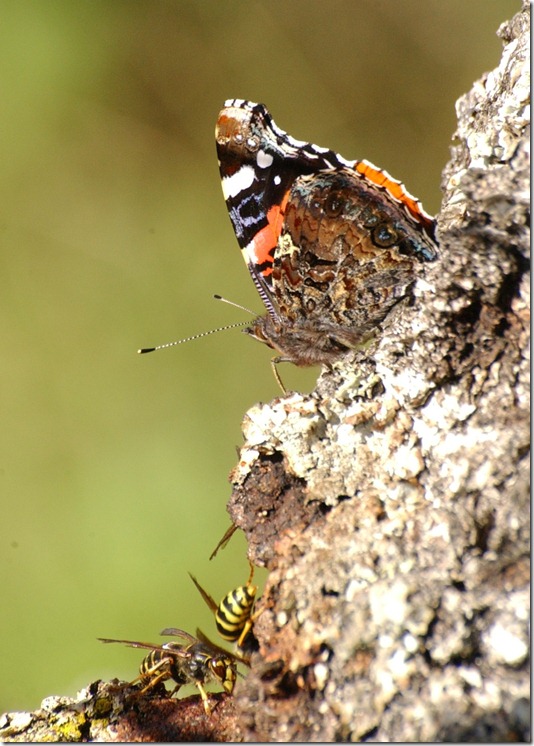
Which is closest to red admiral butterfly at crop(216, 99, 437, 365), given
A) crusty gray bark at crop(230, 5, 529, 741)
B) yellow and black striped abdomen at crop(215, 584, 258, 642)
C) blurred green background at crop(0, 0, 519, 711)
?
crusty gray bark at crop(230, 5, 529, 741)

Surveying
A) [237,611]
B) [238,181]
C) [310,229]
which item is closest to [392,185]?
[310,229]

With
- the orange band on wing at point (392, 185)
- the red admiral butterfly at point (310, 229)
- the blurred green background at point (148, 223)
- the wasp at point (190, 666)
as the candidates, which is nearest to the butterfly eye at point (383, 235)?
the red admiral butterfly at point (310, 229)

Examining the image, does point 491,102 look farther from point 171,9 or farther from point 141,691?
point 171,9

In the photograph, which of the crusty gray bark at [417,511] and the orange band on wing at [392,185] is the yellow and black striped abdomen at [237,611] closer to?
the crusty gray bark at [417,511]

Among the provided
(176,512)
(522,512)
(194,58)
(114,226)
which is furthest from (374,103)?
(522,512)

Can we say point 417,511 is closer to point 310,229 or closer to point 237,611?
point 237,611

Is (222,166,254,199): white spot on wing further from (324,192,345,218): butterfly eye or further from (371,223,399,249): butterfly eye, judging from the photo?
(371,223,399,249): butterfly eye

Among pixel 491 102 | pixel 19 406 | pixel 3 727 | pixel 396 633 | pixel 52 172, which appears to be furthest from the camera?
pixel 52 172
